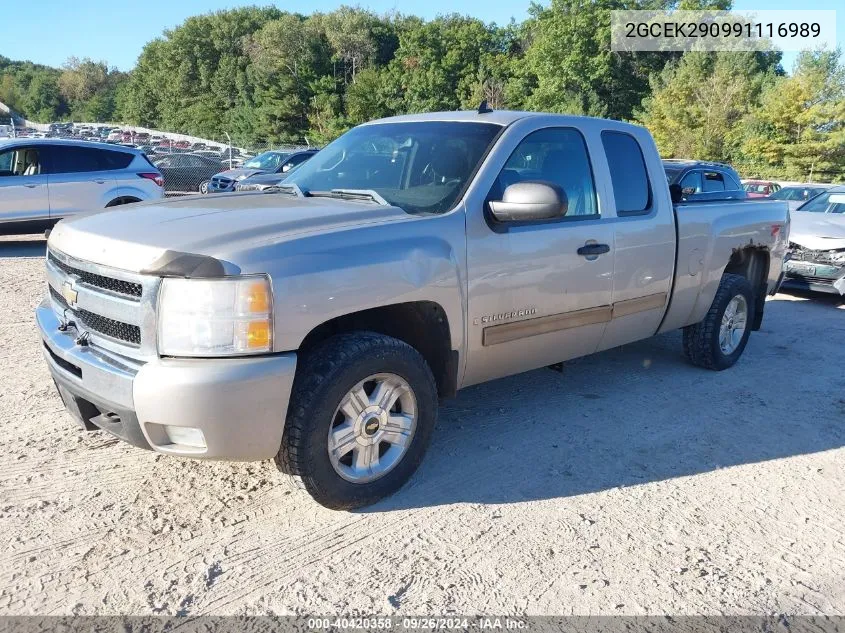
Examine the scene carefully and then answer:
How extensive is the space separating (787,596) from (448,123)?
119 inches

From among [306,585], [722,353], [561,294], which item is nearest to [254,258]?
[306,585]

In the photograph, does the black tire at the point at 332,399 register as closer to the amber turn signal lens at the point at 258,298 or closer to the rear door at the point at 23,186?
the amber turn signal lens at the point at 258,298

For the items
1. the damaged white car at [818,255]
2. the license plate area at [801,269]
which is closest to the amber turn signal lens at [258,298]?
the damaged white car at [818,255]

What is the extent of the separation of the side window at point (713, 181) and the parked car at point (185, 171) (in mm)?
16534

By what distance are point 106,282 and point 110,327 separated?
0.20 metres

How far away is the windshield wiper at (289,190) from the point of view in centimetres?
399

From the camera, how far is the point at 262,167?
20.0m

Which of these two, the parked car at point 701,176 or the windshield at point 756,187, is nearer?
the parked car at point 701,176

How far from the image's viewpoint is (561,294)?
4051 mm

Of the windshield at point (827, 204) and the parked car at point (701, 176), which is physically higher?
the parked car at point (701, 176)

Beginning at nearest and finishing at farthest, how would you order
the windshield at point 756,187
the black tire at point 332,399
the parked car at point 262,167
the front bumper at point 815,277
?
the black tire at point 332,399
the front bumper at point 815,277
the parked car at point 262,167
the windshield at point 756,187

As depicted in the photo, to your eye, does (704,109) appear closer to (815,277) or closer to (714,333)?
(815,277)

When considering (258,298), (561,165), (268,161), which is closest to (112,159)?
(268,161)

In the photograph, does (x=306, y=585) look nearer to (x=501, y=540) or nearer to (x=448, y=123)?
(x=501, y=540)
